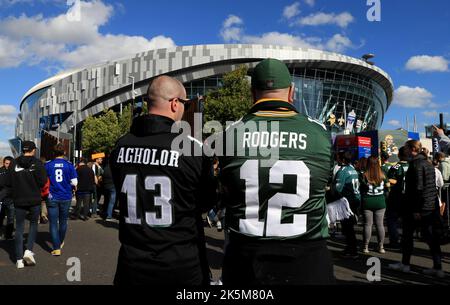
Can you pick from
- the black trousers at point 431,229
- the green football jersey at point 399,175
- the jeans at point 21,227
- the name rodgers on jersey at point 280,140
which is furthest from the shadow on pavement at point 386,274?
the jeans at point 21,227

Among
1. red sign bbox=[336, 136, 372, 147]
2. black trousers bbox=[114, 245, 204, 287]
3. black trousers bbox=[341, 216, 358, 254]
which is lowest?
black trousers bbox=[341, 216, 358, 254]

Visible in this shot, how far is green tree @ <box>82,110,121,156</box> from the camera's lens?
147 ft

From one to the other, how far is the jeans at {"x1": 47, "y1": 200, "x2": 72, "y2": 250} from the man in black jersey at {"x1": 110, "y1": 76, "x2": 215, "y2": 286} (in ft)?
17.6

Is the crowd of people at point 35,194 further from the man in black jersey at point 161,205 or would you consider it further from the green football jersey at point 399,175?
the green football jersey at point 399,175

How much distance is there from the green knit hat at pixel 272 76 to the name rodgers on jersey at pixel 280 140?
282 millimetres

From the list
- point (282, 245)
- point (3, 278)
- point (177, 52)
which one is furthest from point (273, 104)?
point (177, 52)

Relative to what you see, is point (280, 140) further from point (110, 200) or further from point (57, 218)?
point (110, 200)

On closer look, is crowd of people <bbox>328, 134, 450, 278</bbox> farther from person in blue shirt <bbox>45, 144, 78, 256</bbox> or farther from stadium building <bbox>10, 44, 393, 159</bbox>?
stadium building <bbox>10, 44, 393, 159</bbox>

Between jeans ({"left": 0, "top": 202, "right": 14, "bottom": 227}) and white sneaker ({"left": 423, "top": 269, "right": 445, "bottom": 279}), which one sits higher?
jeans ({"left": 0, "top": 202, "right": 14, "bottom": 227})

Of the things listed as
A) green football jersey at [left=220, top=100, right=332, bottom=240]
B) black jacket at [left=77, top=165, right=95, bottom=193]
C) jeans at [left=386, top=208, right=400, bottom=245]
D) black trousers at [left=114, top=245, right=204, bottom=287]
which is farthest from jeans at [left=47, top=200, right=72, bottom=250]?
jeans at [left=386, top=208, right=400, bottom=245]

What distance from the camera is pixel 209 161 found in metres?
2.29

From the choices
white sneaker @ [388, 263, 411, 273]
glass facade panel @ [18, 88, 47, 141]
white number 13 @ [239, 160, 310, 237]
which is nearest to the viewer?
white number 13 @ [239, 160, 310, 237]

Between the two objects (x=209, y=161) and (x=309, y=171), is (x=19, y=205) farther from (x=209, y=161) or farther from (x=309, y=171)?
(x=309, y=171)

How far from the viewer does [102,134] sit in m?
46.3
